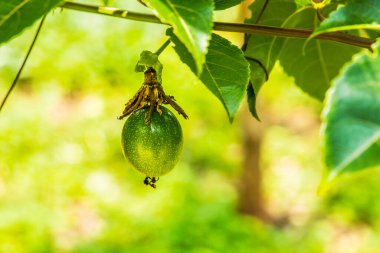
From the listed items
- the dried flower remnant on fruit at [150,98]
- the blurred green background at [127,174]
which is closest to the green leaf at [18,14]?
the dried flower remnant on fruit at [150,98]

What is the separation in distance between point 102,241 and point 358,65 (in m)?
2.81

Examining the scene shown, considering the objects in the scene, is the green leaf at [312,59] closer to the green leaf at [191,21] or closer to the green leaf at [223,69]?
the green leaf at [223,69]

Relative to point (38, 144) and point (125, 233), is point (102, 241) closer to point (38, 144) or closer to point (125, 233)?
point (125, 233)

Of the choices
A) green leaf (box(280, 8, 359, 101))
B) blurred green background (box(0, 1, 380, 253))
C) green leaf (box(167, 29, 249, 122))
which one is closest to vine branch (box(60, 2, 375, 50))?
green leaf (box(167, 29, 249, 122))

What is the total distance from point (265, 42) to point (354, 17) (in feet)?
0.88

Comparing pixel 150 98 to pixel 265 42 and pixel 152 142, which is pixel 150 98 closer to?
pixel 152 142

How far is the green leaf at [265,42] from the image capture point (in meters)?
0.76

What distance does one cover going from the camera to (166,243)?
291cm

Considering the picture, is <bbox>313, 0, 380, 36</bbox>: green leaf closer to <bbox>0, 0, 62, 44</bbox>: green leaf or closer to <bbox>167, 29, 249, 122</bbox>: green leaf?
<bbox>167, 29, 249, 122</bbox>: green leaf

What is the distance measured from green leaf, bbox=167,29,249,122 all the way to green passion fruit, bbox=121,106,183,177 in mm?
147

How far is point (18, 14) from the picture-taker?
1.68ft

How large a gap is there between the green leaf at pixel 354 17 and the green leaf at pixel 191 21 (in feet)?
0.33

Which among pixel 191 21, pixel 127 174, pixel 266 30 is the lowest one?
pixel 191 21

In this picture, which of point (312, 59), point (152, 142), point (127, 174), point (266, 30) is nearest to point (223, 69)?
point (266, 30)
